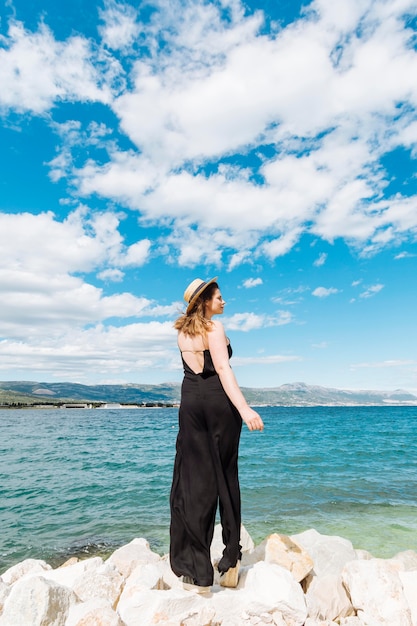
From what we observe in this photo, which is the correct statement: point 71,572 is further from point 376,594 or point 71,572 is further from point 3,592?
point 376,594

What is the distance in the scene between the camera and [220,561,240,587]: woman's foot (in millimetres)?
4035

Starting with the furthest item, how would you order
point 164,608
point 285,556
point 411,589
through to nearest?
point 285,556, point 411,589, point 164,608

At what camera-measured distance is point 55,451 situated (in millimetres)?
24688

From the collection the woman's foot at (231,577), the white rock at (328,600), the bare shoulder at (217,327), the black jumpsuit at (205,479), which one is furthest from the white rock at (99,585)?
the bare shoulder at (217,327)

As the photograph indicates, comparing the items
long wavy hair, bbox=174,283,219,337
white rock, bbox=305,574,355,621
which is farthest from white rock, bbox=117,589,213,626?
long wavy hair, bbox=174,283,219,337

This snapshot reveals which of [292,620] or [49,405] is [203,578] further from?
[49,405]

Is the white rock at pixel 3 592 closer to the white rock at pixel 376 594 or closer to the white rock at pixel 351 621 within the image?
the white rock at pixel 351 621

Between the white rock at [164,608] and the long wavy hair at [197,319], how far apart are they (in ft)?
7.81

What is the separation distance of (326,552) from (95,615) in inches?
137

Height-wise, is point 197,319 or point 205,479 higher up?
point 197,319

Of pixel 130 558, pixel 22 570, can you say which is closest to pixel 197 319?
pixel 130 558

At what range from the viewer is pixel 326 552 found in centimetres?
561

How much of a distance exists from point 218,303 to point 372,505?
1032 cm

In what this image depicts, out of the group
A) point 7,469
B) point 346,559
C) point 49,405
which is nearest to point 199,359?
point 346,559
